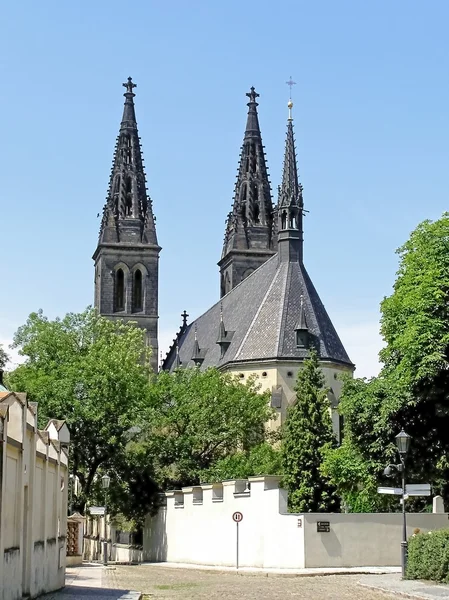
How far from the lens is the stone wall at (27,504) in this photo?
1638cm

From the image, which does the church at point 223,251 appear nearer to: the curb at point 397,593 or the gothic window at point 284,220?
the gothic window at point 284,220

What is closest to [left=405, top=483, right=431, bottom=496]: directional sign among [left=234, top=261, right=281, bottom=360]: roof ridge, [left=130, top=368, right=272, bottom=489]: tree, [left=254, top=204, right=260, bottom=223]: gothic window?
[left=130, top=368, right=272, bottom=489]: tree

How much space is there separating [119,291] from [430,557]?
2933 inches

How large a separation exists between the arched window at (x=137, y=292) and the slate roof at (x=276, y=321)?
16183 mm

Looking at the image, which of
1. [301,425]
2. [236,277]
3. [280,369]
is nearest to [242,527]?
[301,425]

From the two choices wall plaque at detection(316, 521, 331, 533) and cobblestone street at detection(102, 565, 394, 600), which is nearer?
cobblestone street at detection(102, 565, 394, 600)

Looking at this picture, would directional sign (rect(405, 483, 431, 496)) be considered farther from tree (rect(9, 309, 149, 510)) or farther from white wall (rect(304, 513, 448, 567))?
tree (rect(9, 309, 149, 510))

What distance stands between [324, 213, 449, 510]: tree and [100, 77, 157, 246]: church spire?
60123 mm

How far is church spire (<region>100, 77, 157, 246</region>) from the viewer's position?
95.8m

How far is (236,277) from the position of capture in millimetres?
96000

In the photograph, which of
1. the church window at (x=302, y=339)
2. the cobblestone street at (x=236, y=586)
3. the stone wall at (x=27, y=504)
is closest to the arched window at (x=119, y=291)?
the church window at (x=302, y=339)

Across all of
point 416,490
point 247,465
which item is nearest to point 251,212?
point 247,465

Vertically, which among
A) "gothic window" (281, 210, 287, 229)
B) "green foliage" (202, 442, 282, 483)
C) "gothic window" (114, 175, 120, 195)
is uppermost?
"gothic window" (114, 175, 120, 195)

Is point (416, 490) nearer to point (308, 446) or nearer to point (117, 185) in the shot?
point (308, 446)
